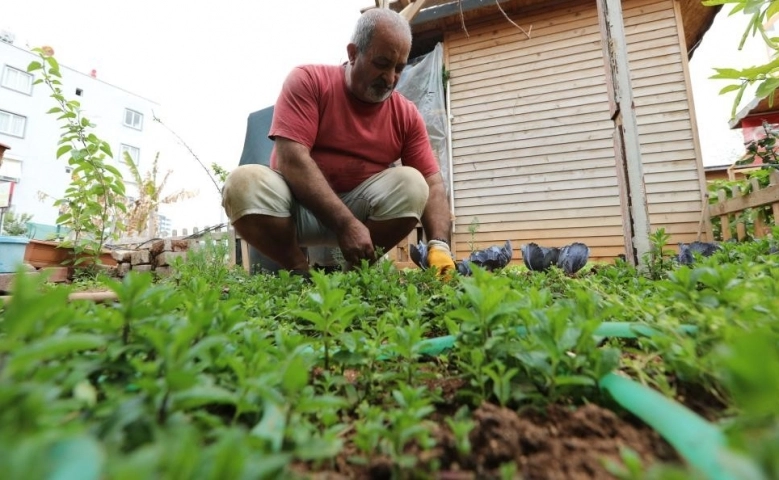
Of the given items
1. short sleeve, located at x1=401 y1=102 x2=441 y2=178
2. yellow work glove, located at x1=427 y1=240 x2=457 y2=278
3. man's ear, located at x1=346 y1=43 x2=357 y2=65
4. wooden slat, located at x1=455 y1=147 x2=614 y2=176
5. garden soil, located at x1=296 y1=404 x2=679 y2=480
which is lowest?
garden soil, located at x1=296 y1=404 x2=679 y2=480

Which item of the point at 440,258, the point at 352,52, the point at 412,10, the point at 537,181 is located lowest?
the point at 440,258

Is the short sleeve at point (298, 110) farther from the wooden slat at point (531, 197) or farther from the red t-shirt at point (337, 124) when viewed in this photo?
the wooden slat at point (531, 197)

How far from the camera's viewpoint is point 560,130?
618 centimetres

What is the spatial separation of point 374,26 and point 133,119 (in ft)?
106

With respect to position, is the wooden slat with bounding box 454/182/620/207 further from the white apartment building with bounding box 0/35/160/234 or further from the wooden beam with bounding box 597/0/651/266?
the white apartment building with bounding box 0/35/160/234

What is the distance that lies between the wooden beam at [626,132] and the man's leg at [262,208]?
200 centimetres

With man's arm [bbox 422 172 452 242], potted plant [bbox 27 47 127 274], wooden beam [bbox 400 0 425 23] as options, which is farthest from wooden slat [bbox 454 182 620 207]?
potted plant [bbox 27 47 127 274]

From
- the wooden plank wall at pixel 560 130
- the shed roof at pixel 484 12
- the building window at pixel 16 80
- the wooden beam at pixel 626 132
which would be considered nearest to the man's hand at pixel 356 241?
the wooden beam at pixel 626 132

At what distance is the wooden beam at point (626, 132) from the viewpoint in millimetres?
1978

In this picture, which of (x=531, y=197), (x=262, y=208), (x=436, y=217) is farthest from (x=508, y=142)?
(x=262, y=208)

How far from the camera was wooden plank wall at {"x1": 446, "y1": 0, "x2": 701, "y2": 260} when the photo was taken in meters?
5.64

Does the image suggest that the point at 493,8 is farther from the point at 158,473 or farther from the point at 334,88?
the point at 158,473

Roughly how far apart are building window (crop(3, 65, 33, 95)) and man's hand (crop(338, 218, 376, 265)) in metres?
30.5

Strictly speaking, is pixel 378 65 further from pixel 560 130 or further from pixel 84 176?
pixel 560 130
